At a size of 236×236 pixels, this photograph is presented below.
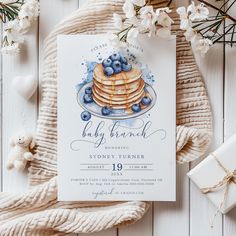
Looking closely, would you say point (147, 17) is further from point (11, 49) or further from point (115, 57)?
point (11, 49)

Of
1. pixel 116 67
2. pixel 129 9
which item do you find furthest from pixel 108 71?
pixel 129 9

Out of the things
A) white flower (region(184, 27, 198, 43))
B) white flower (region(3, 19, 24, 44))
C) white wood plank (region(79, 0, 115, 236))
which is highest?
white flower (region(3, 19, 24, 44))

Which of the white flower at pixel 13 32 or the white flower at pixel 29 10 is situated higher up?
the white flower at pixel 29 10

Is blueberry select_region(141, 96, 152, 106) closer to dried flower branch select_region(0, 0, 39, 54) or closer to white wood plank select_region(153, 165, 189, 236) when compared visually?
white wood plank select_region(153, 165, 189, 236)

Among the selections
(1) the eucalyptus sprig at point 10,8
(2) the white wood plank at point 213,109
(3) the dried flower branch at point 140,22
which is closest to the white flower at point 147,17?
(3) the dried flower branch at point 140,22

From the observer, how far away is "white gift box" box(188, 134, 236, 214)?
0.76 metres

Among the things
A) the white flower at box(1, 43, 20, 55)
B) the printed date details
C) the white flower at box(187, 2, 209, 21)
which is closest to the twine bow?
the printed date details

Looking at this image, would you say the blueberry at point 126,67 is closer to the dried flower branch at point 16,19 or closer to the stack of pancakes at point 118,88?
the stack of pancakes at point 118,88

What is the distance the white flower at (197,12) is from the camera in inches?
28.9

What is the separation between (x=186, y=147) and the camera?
0.79 meters

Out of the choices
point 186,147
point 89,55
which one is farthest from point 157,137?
point 89,55

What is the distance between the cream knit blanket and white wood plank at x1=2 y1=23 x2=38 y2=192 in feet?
0.07

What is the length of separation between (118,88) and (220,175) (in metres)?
0.24

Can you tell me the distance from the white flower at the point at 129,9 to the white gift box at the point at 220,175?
28 cm
